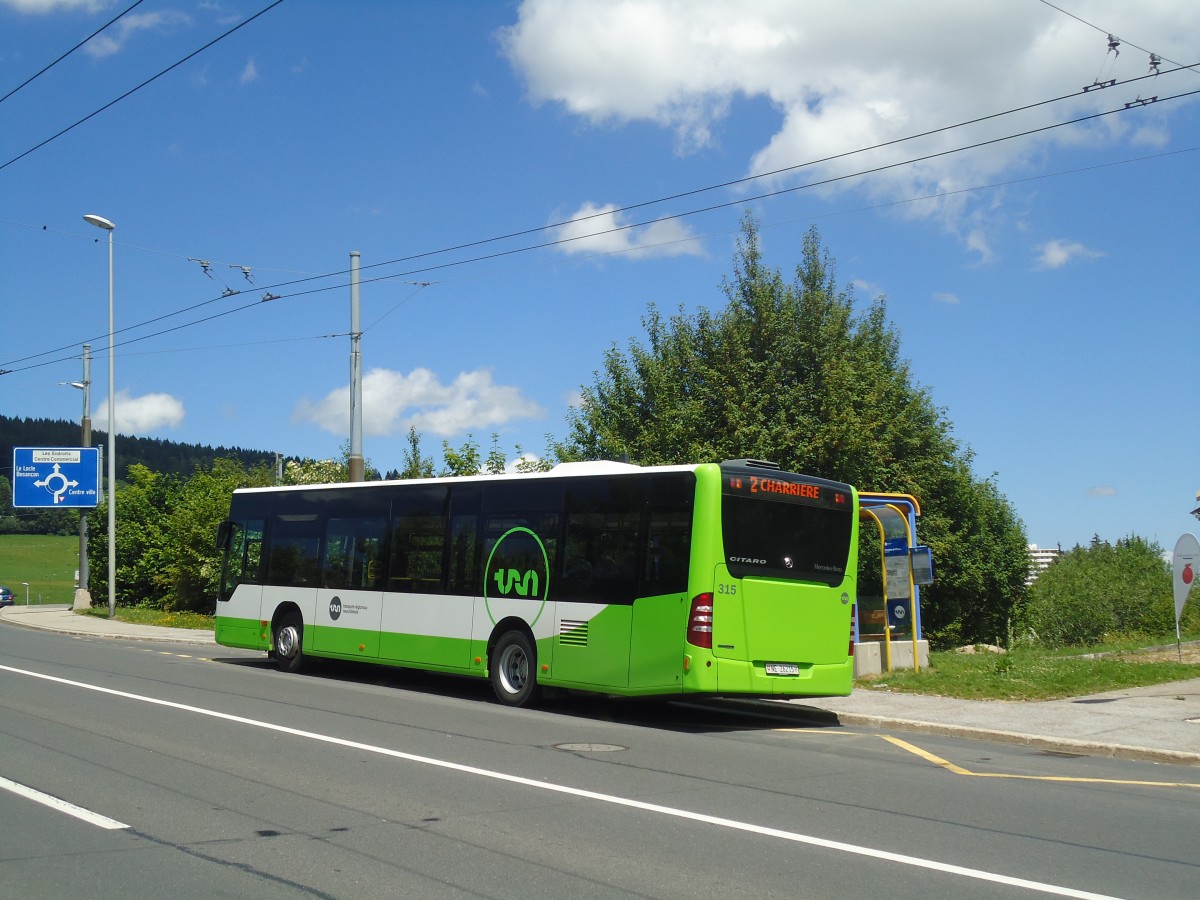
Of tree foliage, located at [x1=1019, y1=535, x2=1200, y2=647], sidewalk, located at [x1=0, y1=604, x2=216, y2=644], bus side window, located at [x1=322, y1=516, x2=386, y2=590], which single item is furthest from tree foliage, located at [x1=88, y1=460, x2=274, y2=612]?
tree foliage, located at [x1=1019, y1=535, x2=1200, y2=647]

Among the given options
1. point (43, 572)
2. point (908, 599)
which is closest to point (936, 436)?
point (908, 599)

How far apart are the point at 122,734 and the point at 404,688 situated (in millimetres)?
6678

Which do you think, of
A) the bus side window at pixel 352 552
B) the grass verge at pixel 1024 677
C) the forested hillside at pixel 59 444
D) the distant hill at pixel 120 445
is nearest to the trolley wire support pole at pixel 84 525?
the bus side window at pixel 352 552

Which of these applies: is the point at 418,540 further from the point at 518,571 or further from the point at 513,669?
the point at 513,669

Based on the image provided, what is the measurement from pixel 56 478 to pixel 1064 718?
126 feet

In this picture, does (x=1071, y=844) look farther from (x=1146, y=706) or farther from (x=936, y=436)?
(x=936, y=436)

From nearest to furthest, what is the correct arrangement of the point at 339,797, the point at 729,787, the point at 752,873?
the point at 752,873, the point at 339,797, the point at 729,787

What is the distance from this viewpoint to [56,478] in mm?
42375

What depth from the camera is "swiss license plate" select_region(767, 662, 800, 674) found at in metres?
13.6

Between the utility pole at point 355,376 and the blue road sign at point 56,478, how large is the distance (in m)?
22.3

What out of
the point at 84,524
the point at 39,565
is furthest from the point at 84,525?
the point at 39,565

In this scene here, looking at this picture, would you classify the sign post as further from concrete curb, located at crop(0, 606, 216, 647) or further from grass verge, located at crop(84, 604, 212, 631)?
grass verge, located at crop(84, 604, 212, 631)

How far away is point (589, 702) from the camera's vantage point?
16.6 meters

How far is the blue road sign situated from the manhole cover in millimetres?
35620
